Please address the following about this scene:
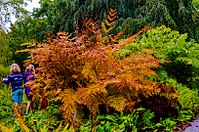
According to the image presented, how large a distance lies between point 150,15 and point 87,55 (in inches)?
372

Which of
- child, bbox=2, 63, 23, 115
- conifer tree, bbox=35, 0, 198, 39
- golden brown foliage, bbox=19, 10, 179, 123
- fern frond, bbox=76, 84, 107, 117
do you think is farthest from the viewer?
conifer tree, bbox=35, 0, 198, 39

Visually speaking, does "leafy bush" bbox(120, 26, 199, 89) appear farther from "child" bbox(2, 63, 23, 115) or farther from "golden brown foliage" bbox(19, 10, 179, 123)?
"child" bbox(2, 63, 23, 115)

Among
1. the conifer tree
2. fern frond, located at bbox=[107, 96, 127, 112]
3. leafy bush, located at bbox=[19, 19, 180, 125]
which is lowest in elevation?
fern frond, located at bbox=[107, 96, 127, 112]

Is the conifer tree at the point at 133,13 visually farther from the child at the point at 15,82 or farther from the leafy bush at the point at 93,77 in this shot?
the leafy bush at the point at 93,77

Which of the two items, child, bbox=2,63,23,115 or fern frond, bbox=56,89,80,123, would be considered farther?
child, bbox=2,63,23,115

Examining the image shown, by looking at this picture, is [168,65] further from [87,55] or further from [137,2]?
[137,2]

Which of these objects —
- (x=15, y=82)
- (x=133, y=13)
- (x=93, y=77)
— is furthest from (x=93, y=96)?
(x=133, y=13)

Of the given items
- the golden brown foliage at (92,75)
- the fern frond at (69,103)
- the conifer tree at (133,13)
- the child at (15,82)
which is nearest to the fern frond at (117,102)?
the golden brown foliage at (92,75)

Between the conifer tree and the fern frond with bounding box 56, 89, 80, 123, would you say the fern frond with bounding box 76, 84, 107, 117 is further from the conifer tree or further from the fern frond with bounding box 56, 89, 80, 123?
the conifer tree

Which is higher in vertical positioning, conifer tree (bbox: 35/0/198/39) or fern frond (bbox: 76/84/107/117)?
conifer tree (bbox: 35/0/198/39)

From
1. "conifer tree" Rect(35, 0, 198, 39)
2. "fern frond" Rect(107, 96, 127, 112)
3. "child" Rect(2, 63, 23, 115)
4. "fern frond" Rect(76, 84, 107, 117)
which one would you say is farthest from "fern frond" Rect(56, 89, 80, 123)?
"conifer tree" Rect(35, 0, 198, 39)

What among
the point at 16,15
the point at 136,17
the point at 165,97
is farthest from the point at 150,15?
the point at 165,97

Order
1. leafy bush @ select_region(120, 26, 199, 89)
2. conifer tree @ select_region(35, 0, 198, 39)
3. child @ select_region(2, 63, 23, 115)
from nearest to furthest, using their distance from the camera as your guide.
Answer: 1. child @ select_region(2, 63, 23, 115)
2. leafy bush @ select_region(120, 26, 199, 89)
3. conifer tree @ select_region(35, 0, 198, 39)

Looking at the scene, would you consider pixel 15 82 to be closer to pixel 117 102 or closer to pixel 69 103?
pixel 69 103
